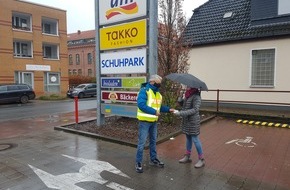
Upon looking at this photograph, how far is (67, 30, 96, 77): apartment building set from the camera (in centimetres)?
5819

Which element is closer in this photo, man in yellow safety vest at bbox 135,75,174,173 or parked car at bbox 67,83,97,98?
man in yellow safety vest at bbox 135,75,174,173

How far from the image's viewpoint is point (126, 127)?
8.68m

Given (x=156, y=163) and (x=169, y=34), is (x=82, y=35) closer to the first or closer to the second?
(x=169, y=34)

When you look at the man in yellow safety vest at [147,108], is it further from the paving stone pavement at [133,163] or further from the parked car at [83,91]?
the parked car at [83,91]

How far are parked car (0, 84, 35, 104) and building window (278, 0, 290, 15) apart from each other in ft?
63.0

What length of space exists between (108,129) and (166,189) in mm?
4419

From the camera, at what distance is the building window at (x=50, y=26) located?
96.8 ft

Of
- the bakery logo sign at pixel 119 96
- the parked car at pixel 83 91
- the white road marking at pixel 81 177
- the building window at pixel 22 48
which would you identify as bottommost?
the white road marking at pixel 81 177

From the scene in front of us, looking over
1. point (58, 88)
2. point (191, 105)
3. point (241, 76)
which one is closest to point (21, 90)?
point (58, 88)

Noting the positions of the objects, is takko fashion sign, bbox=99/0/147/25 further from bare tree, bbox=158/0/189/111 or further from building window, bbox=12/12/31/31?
building window, bbox=12/12/31/31

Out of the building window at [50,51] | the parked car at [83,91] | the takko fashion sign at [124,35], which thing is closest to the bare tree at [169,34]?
the takko fashion sign at [124,35]

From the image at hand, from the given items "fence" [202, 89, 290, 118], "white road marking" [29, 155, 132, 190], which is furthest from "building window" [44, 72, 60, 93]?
"white road marking" [29, 155, 132, 190]

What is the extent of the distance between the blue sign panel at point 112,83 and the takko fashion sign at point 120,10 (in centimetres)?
192

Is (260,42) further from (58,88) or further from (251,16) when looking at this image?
(58,88)
